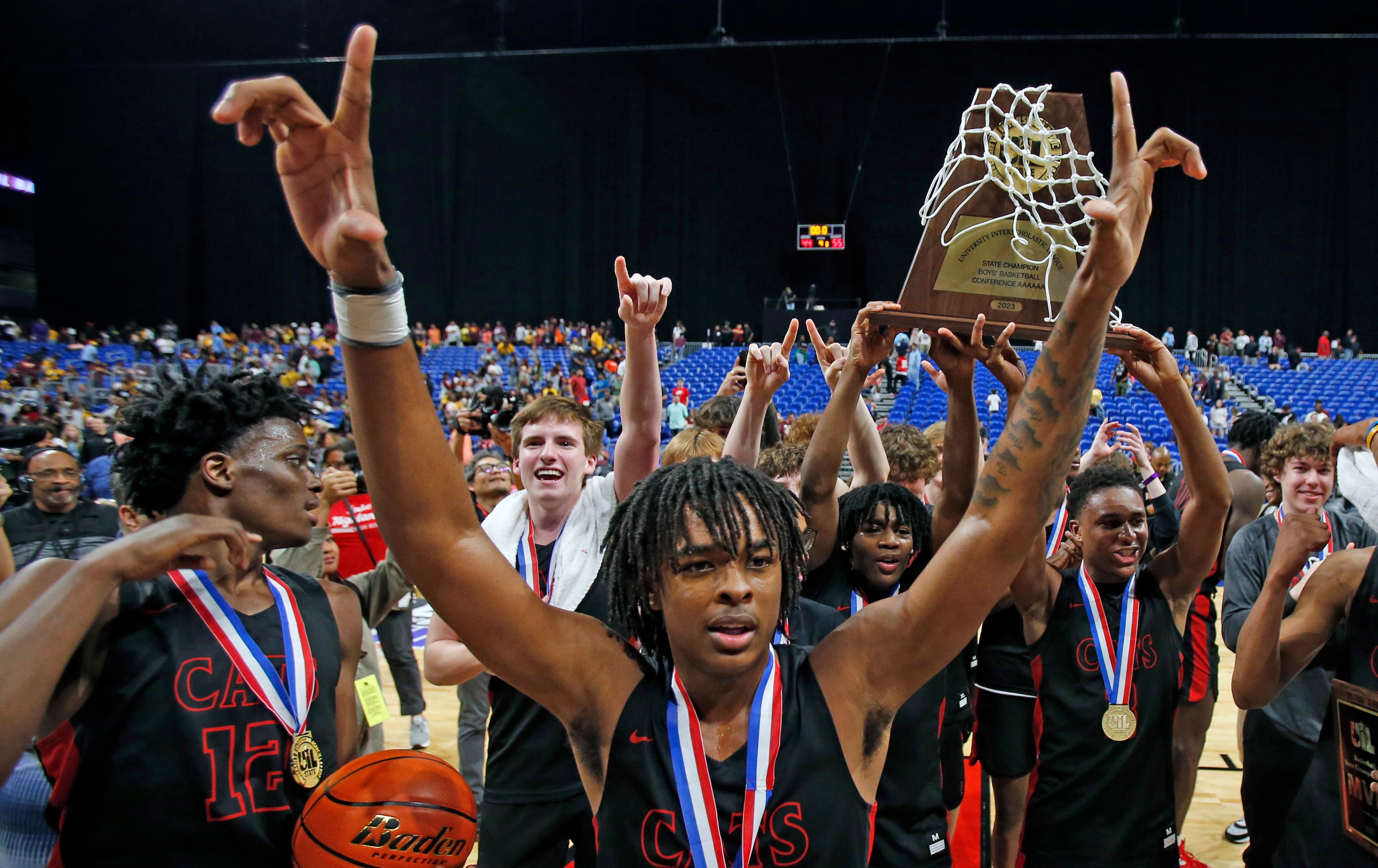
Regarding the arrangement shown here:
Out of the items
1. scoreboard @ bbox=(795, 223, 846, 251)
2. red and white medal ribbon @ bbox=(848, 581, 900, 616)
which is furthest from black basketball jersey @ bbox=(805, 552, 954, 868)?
scoreboard @ bbox=(795, 223, 846, 251)

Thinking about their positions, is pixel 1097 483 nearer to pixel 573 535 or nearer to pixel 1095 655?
pixel 1095 655

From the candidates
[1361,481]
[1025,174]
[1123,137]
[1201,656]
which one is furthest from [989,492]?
[1201,656]

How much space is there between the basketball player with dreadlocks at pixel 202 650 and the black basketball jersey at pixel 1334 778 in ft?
6.81

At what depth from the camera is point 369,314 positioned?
122 centimetres

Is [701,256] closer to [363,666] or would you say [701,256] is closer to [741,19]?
[741,19]

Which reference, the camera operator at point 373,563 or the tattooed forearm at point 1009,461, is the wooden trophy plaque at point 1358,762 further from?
the camera operator at point 373,563

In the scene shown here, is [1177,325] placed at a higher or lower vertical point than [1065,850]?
higher

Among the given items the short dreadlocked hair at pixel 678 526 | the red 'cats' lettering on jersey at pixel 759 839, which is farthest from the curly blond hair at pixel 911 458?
the red 'cats' lettering on jersey at pixel 759 839

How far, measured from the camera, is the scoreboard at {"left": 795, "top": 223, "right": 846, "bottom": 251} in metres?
25.1

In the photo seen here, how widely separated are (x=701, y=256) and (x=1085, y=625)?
25557 millimetres

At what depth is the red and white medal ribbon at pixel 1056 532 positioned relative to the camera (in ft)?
11.1

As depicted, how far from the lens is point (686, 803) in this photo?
1.38 metres

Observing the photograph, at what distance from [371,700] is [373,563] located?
1502 mm

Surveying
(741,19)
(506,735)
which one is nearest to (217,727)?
(506,735)
